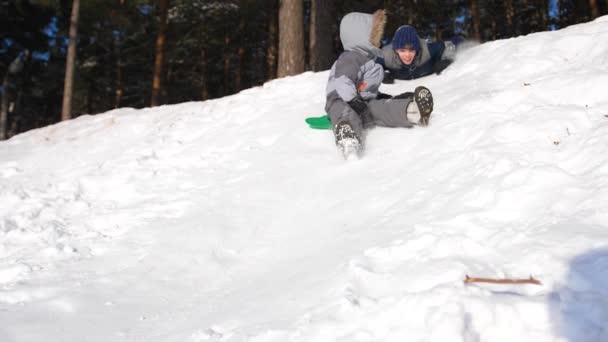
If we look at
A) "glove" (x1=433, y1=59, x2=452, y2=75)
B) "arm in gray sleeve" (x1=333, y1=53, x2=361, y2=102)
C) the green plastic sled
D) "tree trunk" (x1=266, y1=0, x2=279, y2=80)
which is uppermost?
"tree trunk" (x1=266, y1=0, x2=279, y2=80)

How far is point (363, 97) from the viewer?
166 inches

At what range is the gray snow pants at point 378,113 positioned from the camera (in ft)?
12.1

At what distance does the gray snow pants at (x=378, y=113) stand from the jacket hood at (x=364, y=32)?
61 cm

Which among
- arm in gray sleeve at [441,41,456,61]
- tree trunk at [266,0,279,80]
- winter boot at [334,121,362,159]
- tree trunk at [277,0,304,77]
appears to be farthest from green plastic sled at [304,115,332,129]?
tree trunk at [266,0,279,80]

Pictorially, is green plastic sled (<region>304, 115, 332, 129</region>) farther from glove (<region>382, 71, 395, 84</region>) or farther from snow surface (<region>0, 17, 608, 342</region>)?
glove (<region>382, 71, 395, 84</region>)

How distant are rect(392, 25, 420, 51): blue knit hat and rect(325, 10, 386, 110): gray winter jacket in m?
0.37

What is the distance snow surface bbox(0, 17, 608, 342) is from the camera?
167 centimetres

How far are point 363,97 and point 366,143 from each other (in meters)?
0.65

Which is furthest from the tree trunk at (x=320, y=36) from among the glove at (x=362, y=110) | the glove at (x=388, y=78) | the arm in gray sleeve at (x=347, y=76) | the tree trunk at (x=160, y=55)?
the tree trunk at (x=160, y=55)

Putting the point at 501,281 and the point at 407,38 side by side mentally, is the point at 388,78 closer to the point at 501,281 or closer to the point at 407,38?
the point at 407,38

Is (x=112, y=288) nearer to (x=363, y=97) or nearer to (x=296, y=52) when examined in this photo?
(x=363, y=97)

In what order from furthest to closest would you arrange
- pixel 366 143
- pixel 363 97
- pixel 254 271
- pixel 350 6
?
1. pixel 350 6
2. pixel 363 97
3. pixel 366 143
4. pixel 254 271

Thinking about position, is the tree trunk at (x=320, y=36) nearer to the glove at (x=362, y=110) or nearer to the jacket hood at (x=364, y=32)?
the jacket hood at (x=364, y=32)

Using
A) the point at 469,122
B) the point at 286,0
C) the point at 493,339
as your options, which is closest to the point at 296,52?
the point at 286,0
